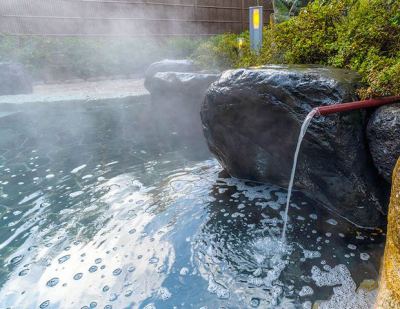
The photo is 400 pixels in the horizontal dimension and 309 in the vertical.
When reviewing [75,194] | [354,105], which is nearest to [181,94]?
[75,194]

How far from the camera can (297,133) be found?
10.5 ft

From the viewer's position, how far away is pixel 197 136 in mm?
6664

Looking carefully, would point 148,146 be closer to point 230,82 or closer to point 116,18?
Answer: point 230,82

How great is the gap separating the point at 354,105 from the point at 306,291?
1531 mm

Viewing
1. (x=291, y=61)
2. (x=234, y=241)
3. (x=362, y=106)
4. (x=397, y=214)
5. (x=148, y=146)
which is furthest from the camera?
(x=148, y=146)

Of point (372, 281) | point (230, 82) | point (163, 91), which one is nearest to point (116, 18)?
point (163, 91)

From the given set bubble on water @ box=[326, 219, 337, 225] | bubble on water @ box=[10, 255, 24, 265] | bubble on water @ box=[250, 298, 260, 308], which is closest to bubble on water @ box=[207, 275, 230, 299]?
bubble on water @ box=[250, 298, 260, 308]

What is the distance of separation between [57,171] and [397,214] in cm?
480

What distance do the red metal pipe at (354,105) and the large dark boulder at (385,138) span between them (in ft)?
0.19

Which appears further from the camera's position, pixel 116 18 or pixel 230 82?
pixel 116 18

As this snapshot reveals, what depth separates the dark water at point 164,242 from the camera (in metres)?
2.40

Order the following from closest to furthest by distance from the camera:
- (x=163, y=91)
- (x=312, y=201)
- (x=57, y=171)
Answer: (x=312, y=201) → (x=57, y=171) → (x=163, y=91)

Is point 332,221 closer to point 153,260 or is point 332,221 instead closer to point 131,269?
point 153,260

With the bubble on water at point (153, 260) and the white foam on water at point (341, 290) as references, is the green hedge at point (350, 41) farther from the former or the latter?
the bubble on water at point (153, 260)
